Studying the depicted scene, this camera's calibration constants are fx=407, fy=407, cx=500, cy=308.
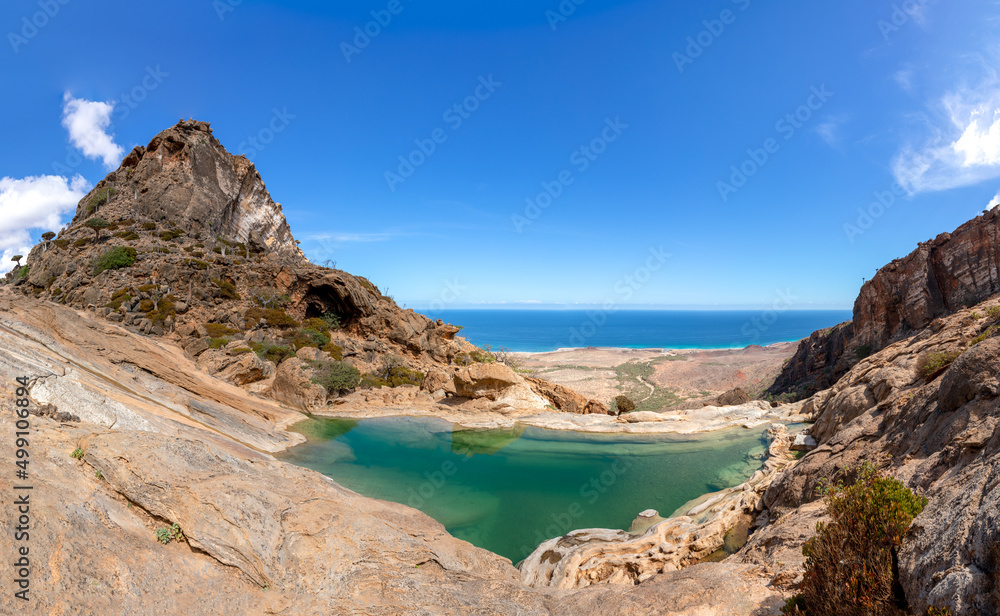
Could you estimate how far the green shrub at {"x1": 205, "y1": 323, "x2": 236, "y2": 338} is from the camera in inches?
1024

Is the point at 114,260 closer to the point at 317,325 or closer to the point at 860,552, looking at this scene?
the point at 317,325

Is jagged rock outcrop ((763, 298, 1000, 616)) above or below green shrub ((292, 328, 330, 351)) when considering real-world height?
below

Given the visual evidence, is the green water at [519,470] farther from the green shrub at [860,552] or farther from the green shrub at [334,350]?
the green shrub at [334,350]

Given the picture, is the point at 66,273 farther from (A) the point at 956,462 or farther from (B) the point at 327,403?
(A) the point at 956,462

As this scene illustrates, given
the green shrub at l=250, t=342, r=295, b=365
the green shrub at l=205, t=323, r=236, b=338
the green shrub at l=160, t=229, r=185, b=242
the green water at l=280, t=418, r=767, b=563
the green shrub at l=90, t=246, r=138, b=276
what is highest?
the green shrub at l=160, t=229, r=185, b=242

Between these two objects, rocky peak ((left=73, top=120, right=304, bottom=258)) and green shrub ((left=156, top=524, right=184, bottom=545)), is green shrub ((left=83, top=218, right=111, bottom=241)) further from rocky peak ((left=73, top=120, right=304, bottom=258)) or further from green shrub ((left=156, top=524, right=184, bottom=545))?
green shrub ((left=156, top=524, right=184, bottom=545))

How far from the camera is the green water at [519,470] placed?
449 inches

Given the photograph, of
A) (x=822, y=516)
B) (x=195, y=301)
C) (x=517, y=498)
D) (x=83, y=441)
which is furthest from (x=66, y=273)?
(x=822, y=516)

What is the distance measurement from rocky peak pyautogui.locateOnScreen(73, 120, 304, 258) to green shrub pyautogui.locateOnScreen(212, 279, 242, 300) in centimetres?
921

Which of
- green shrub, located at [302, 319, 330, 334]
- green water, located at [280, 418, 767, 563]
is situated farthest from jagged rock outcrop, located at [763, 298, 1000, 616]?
green shrub, located at [302, 319, 330, 334]

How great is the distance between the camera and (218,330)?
26281 mm

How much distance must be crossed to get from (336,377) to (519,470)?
42.5 feet

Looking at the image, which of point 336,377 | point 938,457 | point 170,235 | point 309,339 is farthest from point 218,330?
point 938,457

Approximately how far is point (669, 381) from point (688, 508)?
4395cm
